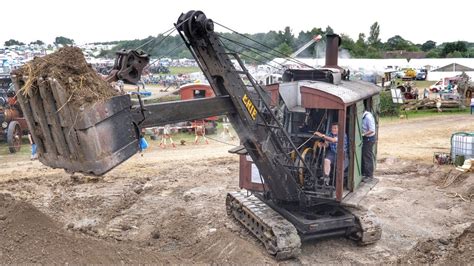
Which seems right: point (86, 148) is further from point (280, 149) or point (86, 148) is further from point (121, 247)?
point (280, 149)

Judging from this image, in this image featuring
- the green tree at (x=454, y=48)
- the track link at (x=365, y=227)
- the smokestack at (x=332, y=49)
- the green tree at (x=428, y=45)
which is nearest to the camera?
the track link at (x=365, y=227)

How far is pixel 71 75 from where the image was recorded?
545 cm

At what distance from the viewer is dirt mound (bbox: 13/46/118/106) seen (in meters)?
5.32

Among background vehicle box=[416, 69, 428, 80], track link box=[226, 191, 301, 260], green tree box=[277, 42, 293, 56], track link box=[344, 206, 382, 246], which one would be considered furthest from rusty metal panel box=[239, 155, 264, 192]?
background vehicle box=[416, 69, 428, 80]

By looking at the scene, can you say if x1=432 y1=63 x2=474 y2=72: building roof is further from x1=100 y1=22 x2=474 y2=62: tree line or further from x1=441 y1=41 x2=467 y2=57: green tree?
x1=441 y1=41 x2=467 y2=57: green tree

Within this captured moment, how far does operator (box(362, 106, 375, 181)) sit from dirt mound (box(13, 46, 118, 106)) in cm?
491

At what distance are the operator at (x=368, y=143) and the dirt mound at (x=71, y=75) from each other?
16.1 feet

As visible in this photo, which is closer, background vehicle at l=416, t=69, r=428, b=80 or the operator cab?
the operator cab

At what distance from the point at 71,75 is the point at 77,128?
60 cm

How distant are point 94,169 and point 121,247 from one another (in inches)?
91.1

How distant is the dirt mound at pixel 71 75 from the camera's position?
5318 millimetres

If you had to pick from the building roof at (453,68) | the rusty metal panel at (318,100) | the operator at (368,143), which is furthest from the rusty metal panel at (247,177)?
the building roof at (453,68)

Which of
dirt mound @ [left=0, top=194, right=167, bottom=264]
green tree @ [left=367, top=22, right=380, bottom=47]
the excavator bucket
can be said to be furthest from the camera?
green tree @ [left=367, top=22, right=380, bottom=47]

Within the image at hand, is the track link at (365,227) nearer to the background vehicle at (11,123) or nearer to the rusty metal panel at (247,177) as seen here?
the rusty metal panel at (247,177)
